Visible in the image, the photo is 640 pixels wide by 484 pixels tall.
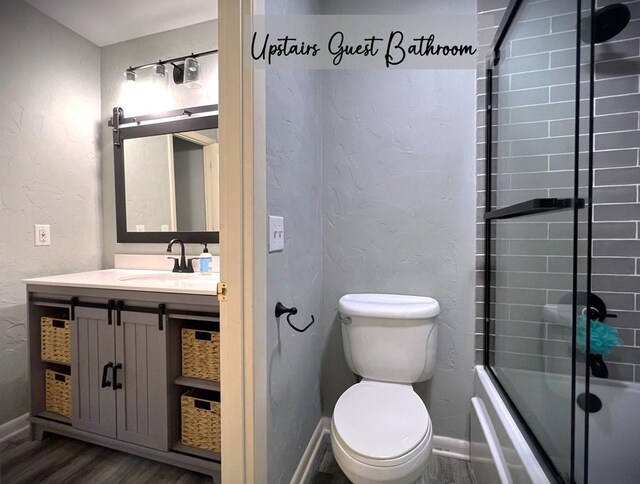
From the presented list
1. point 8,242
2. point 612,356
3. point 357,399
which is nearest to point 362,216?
point 357,399

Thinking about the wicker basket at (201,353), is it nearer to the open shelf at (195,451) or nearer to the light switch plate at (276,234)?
the open shelf at (195,451)

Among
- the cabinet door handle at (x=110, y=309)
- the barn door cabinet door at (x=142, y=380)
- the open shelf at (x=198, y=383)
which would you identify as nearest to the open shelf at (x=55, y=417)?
the barn door cabinet door at (x=142, y=380)

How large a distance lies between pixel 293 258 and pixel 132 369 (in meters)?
0.93

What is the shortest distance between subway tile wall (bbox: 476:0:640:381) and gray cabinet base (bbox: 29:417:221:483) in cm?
136

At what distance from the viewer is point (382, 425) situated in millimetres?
1021

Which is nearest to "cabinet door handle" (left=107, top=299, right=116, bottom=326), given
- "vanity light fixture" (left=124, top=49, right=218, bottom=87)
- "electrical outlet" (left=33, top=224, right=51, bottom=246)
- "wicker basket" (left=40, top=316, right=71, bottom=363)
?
"wicker basket" (left=40, top=316, right=71, bottom=363)

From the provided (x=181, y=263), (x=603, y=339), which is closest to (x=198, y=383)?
(x=181, y=263)

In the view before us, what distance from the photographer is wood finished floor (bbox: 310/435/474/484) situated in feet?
4.36

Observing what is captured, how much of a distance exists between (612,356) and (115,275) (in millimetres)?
2470

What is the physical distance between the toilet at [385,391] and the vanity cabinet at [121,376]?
0.83 m

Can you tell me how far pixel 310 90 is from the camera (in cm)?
141

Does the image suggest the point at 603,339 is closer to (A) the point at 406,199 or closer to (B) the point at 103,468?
(A) the point at 406,199

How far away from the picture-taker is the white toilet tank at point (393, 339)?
1.33 metres

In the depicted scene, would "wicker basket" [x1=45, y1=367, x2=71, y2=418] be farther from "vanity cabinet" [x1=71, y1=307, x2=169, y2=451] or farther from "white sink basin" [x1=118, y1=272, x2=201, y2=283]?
"white sink basin" [x1=118, y1=272, x2=201, y2=283]
